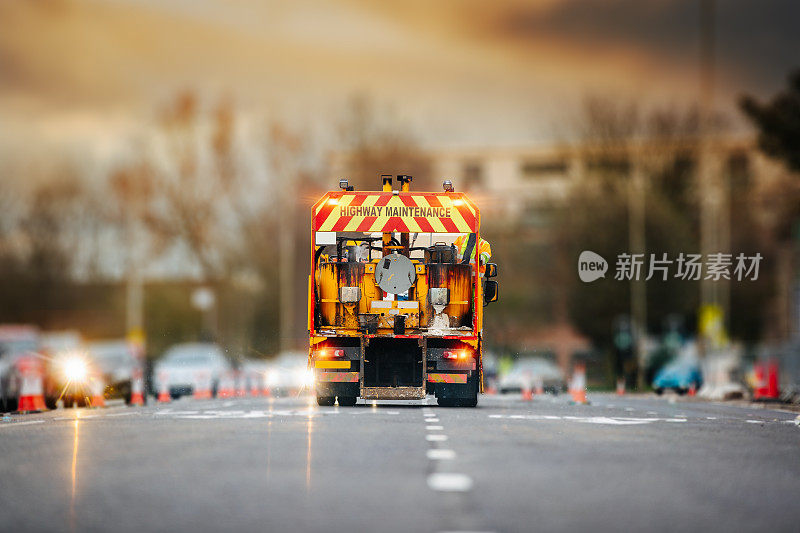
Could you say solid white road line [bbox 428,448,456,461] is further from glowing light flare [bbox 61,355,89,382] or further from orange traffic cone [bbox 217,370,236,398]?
orange traffic cone [bbox 217,370,236,398]

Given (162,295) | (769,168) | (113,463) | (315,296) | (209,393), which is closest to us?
(113,463)

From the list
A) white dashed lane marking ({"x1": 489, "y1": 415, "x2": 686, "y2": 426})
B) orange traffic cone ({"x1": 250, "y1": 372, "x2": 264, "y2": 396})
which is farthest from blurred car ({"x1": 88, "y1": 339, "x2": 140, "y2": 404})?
white dashed lane marking ({"x1": 489, "y1": 415, "x2": 686, "y2": 426})

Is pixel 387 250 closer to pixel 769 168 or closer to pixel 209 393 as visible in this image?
pixel 209 393

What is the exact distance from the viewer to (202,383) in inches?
1563

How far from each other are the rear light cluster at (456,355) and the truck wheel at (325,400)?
2.20 metres

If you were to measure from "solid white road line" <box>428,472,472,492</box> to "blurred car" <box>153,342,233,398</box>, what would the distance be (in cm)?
2485

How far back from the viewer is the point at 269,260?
7875cm

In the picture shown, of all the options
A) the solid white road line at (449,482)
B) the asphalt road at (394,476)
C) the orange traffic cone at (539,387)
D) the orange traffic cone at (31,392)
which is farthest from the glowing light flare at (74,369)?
the orange traffic cone at (539,387)

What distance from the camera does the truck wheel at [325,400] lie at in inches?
1009

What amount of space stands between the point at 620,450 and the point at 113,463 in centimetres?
528

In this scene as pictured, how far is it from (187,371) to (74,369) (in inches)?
390

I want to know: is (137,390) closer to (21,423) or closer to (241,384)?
(241,384)

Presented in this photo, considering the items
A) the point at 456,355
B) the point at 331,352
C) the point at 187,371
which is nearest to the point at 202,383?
the point at 187,371

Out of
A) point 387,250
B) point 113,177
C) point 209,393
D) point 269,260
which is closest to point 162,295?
point 269,260
